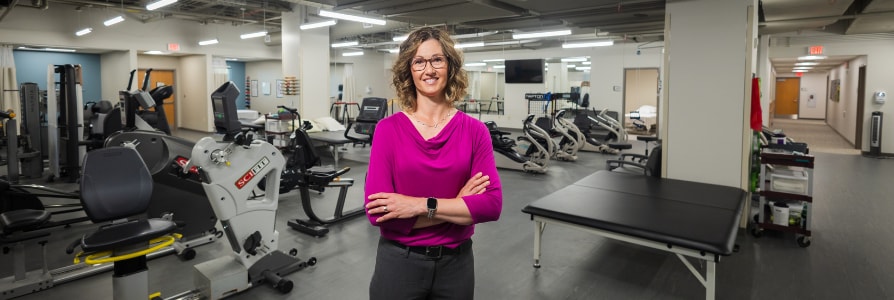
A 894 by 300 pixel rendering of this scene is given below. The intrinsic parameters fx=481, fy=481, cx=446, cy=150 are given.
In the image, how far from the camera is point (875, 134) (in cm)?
948

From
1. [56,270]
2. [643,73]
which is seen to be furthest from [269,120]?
[643,73]

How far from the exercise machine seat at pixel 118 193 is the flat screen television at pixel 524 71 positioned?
12159mm

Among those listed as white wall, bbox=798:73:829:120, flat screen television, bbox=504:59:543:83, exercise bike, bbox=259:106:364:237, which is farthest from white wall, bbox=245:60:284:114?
white wall, bbox=798:73:829:120

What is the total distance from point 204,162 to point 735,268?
12.5 feet

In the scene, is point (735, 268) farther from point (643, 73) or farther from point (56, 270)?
point (643, 73)

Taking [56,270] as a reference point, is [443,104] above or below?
above

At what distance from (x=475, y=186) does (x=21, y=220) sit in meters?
3.25

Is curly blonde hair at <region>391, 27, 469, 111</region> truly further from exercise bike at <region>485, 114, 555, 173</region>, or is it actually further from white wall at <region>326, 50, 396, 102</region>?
white wall at <region>326, 50, 396, 102</region>

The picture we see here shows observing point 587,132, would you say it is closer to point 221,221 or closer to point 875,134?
point 875,134

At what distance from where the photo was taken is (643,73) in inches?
670

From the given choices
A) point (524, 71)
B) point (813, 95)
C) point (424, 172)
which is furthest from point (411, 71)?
point (813, 95)

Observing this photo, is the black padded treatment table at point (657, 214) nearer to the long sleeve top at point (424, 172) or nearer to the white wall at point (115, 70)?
the long sleeve top at point (424, 172)

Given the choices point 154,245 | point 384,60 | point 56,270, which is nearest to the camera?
point 154,245

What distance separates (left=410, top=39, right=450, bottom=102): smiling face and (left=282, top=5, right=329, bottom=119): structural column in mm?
8806
